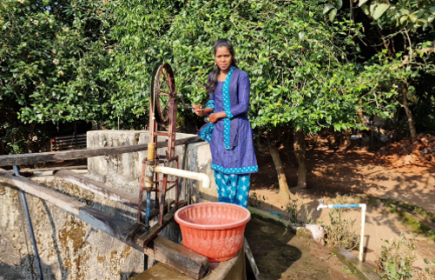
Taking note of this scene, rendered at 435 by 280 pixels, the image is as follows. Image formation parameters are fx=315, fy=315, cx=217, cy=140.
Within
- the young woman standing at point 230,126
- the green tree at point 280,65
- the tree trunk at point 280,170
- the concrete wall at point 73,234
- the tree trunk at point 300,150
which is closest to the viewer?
the young woman standing at point 230,126

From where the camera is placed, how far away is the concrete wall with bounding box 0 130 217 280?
460 centimetres

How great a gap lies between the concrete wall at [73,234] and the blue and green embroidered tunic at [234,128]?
1843 millimetres

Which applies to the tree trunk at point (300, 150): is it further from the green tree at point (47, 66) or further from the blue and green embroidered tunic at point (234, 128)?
the blue and green embroidered tunic at point (234, 128)

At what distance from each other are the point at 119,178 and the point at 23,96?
2.71 m

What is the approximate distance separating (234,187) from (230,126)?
0.60 metres

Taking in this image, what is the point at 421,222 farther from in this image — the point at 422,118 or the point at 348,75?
the point at 422,118

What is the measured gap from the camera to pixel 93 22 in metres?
7.20

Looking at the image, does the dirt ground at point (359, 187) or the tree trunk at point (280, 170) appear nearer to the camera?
the dirt ground at point (359, 187)

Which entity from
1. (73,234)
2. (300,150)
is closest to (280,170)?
(300,150)

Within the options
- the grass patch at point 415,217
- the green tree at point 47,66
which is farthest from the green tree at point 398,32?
the green tree at point 47,66

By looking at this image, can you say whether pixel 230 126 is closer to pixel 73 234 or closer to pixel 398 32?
pixel 73 234

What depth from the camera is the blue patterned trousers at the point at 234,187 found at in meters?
3.06

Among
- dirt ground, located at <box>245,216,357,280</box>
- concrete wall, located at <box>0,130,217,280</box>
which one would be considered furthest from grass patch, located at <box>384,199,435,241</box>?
concrete wall, located at <box>0,130,217,280</box>

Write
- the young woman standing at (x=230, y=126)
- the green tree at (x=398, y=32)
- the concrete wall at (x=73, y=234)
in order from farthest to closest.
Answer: the concrete wall at (x=73, y=234), the young woman standing at (x=230, y=126), the green tree at (x=398, y=32)
